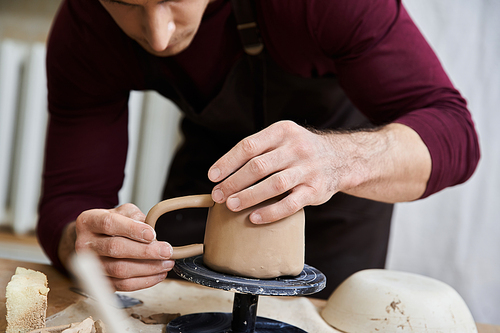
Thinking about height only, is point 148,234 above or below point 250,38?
below

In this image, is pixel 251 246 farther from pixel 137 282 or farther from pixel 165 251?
pixel 137 282

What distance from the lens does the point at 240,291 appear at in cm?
62

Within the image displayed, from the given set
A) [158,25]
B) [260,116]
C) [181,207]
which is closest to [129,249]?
[181,207]

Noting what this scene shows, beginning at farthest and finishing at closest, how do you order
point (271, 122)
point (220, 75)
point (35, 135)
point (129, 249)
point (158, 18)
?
point (35, 135)
point (271, 122)
point (220, 75)
point (158, 18)
point (129, 249)

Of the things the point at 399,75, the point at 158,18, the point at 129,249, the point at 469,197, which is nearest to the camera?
the point at 129,249

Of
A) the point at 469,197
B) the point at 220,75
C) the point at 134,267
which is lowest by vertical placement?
the point at 134,267

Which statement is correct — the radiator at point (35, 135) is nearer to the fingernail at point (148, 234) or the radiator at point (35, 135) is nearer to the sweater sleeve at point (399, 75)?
the sweater sleeve at point (399, 75)

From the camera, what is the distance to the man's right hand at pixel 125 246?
2.37ft

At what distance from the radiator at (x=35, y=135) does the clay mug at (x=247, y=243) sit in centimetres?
152

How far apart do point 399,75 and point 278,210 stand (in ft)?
1.74

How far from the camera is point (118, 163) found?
129 cm

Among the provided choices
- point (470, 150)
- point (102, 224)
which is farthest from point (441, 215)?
point (102, 224)

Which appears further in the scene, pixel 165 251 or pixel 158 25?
pixel 158 25

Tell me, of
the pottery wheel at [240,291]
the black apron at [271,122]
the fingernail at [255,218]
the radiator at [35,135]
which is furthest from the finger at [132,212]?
the radiator at [35,135]
